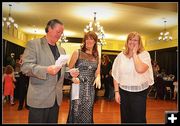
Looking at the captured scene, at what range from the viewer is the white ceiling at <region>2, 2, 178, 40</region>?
22.2ft

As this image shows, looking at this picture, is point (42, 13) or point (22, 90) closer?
point (22, 90)

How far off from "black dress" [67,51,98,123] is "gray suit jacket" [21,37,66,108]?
Answer: 2.41 ft

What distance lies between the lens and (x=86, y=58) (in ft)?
8.60

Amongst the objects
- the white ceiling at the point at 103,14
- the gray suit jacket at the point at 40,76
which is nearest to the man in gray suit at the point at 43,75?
the gray suit jacket at the point at 40,76

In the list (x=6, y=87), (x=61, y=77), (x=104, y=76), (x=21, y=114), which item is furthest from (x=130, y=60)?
(x=104, y=76)

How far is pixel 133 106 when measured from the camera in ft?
7.25

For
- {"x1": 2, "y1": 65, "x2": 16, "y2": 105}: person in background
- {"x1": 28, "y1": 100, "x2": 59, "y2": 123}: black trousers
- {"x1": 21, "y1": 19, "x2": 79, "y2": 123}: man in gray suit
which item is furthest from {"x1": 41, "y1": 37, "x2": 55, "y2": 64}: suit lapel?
{"x1": 2, "y1": 65, "x2": 16, "y2": 105}: person in background

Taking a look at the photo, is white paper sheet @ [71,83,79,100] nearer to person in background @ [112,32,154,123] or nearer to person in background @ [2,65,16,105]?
person in background @ [112,32,154,123]

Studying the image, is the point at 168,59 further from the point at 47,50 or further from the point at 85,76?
the point at 47,50

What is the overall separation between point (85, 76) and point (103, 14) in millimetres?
5649

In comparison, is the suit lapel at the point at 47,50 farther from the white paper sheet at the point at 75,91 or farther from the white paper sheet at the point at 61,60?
the white paper sheet at the point at 75,91

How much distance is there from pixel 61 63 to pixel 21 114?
3182 millimetres

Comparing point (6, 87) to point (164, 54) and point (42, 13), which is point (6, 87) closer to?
point (42, 13)

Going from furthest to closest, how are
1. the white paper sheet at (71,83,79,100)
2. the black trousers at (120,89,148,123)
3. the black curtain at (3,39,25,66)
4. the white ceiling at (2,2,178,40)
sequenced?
the black curtain at (3,39,25,66) < the white ceiling at (2,2,178,40) < the white paper sheet at (71,83,79,100) < the black trousers at (120,89,148,123)
